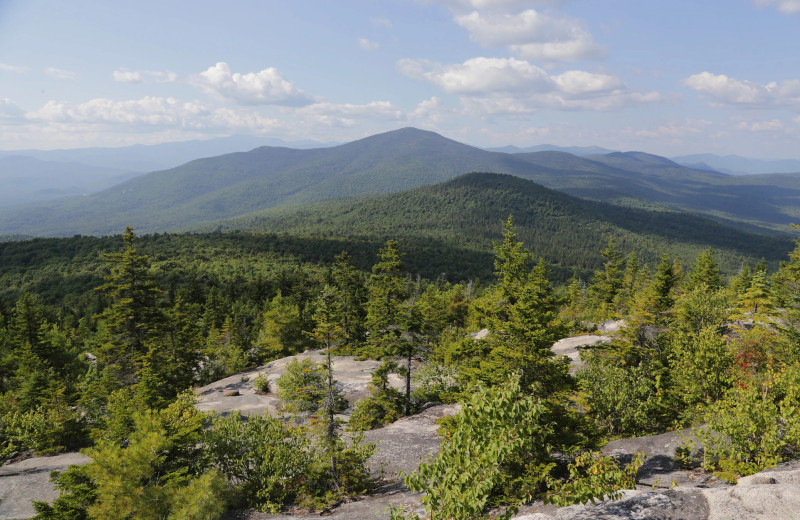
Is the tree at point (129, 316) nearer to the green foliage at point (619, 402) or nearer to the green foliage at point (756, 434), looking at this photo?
the green foliage at point (619, 402)

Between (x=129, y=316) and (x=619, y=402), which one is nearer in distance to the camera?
(x=619, y=402)

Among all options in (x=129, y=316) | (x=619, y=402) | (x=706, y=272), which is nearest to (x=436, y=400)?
(x=619, y=402)

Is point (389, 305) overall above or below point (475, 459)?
below

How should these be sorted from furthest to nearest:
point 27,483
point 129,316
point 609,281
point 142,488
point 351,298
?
point 609,281, point 351,298, point 129,316, point 27,483, point 142,488

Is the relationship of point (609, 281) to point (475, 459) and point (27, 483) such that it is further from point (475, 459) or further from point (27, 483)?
point (27, 483)

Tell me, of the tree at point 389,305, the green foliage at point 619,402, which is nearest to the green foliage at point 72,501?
the tree at point 389,305

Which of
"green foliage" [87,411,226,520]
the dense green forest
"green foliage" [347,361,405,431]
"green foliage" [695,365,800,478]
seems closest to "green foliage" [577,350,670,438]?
the dense green forest

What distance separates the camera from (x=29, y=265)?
130m

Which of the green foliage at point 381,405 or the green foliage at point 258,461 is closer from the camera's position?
the green foliage at point 258,461

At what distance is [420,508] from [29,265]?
168 m

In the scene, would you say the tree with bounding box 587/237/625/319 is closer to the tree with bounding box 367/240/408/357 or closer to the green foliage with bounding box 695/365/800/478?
the tree with bounding box 367/240/408/357

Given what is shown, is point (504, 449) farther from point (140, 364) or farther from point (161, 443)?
point (140, 364)

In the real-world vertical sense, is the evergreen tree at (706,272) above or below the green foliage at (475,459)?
below

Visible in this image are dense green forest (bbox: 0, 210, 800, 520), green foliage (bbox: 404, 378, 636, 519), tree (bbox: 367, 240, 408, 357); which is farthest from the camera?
tree (bbox: 367, 240, 408, 357)
